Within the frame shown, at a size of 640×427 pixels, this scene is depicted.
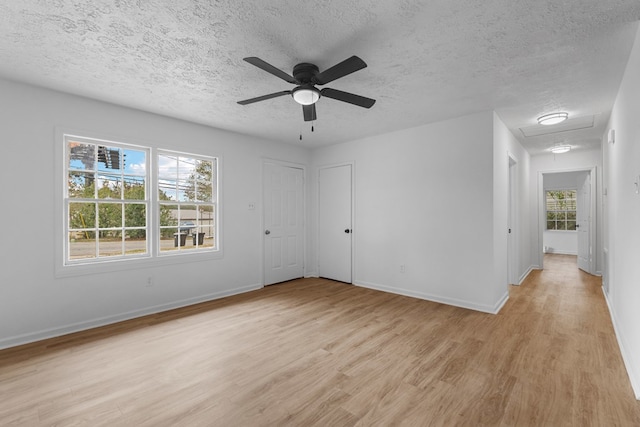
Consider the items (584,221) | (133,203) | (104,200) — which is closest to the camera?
(104,200)

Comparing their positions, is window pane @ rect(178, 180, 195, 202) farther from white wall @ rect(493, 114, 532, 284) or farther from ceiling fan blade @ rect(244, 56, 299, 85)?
white wall @ rect(493, 114, 532, 284)

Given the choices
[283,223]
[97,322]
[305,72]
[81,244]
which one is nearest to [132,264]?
[81,244]

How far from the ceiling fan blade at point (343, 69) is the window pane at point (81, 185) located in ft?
9.75

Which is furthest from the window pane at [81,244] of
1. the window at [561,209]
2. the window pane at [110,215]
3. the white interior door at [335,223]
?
the window at [561,209]

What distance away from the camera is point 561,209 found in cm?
884

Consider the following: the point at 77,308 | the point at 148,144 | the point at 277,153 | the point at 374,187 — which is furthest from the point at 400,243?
the point at 77,308

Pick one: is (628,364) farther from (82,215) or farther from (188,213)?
(82,215)

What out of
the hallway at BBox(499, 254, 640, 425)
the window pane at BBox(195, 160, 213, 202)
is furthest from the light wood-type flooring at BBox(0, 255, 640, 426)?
the window pane at BBox(195, 160, 213, 202)

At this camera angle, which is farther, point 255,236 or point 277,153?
point 277,153

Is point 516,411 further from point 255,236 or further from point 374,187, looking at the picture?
point 255,236

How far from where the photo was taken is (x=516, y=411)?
1886 millimetres

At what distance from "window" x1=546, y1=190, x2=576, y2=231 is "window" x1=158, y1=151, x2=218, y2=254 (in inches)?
381

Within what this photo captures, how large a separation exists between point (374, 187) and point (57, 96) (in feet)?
13.9

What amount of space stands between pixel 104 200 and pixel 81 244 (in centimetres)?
55
